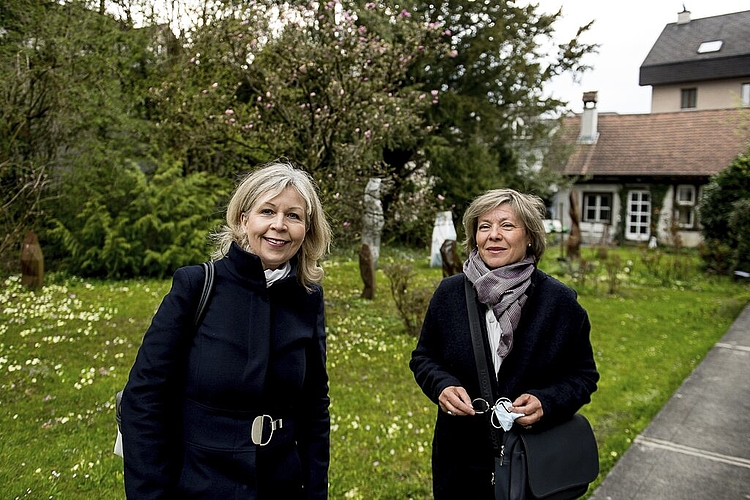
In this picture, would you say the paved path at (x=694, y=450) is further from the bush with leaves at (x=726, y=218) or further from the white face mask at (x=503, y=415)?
the bush with leaves at (x=726, y=218)

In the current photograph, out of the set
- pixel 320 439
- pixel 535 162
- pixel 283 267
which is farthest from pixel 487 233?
pixel 535 162

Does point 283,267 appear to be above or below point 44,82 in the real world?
below

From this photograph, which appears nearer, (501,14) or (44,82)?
(44,82)

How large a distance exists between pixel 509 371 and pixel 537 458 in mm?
352

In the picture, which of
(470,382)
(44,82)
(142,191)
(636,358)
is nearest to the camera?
(470,382)

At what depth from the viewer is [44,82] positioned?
35.0 ft

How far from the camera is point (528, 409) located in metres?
2.39

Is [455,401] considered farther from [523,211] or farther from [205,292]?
[205,292]

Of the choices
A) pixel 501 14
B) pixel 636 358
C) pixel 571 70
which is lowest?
pixel 636 358

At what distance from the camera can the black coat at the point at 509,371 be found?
249cm

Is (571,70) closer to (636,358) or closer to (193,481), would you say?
(636,358)

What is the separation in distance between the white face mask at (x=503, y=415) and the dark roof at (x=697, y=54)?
130ft

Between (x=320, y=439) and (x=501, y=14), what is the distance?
842 inches

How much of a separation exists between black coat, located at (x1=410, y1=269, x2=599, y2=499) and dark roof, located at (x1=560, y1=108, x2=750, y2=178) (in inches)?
1037
